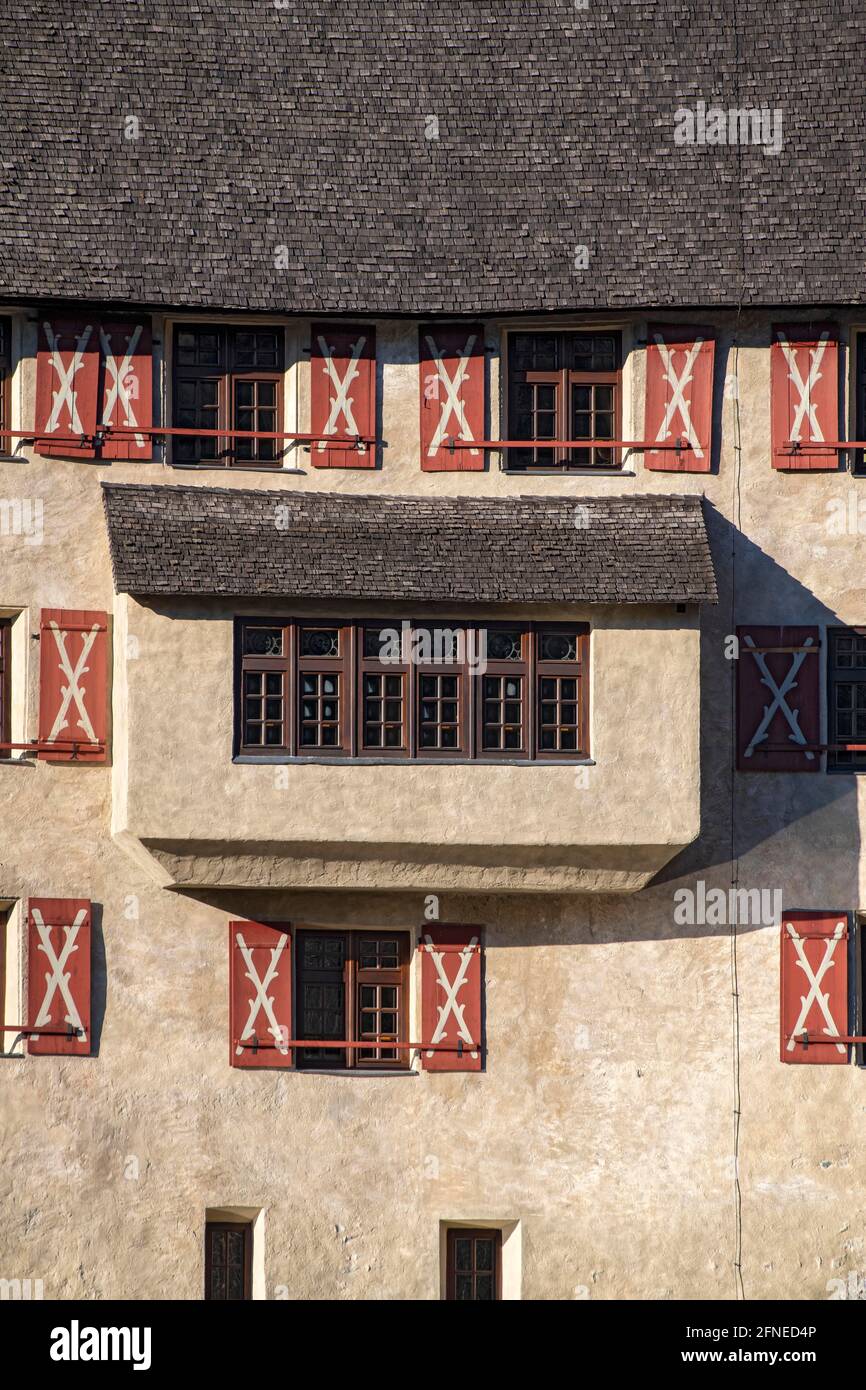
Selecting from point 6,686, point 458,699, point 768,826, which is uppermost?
point 6,686

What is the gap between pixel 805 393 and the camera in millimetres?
27422

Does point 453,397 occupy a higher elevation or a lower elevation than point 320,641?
higher

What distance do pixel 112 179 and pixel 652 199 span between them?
5.86 metres

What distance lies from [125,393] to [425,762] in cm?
511

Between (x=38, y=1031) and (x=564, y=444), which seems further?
(x=564, y=444)

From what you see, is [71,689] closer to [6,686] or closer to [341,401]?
[6,686]

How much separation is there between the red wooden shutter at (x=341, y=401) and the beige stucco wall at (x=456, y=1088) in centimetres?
21

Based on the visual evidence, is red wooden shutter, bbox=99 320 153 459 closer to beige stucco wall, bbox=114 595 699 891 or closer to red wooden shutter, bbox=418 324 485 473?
beige stucco wall, bbox=114 595 699 891

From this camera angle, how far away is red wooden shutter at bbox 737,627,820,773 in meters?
27.2

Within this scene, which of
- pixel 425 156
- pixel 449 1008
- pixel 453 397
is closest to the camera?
pixel 449 1008

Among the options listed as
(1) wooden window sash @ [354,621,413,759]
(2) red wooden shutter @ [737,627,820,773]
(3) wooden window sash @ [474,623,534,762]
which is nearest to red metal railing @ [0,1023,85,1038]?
(1) wooden window sash @ [354,621,413,759]

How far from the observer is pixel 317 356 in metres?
27.4

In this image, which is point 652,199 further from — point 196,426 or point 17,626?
point 17,626

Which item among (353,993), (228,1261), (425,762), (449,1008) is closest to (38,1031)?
(228,1261)
